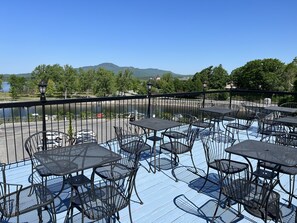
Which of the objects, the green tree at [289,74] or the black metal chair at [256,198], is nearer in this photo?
the black metal chair at [256,198]

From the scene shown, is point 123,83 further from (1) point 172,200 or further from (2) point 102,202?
(2) point 102,202

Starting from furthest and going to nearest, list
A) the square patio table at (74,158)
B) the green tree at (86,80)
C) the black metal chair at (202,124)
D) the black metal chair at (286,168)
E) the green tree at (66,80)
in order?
the green tree at (86,80) < the green tree at (66,80) < the black metal chair at (202,124) < the black metal chair at (286,168) < the square patio table at (74,158)

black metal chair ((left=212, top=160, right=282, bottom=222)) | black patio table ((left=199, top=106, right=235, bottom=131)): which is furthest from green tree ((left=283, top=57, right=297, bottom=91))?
black metal chair ((left=212, top=160, right=282, bottom=222))

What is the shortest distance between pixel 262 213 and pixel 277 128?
145 inches

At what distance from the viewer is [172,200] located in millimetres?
2494

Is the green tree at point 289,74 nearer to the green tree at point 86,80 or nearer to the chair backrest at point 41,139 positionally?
the chair backrest at point 41,139

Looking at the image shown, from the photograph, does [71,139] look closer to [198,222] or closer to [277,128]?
[198,222]

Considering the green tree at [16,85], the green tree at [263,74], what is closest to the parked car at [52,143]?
the green tree at [263,74]

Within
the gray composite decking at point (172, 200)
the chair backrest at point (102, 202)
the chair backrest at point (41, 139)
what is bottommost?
the gray composite decking at point (172, 200)

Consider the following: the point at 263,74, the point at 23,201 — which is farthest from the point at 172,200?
the point at 263,74

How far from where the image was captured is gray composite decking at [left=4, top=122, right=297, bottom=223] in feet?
7.01

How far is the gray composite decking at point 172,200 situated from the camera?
2137 mm

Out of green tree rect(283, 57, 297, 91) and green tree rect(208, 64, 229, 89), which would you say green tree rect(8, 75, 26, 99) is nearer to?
green tree rect(208, 64, 229, 89)

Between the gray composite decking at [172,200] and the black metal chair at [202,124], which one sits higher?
the black metal chair at [202,124]
